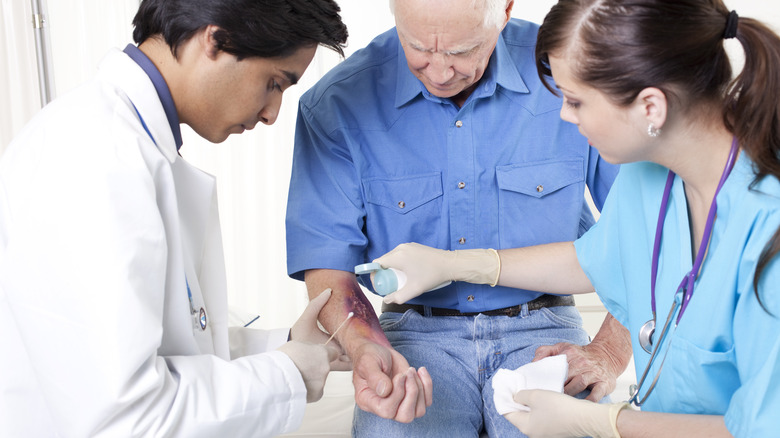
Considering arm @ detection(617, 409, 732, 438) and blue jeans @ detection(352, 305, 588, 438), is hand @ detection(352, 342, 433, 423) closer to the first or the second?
blue jeans @ detection(352, 305, 588, 438)

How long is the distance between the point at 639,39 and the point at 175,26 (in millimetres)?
826

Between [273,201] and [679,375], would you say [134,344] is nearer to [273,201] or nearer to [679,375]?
[679,375]

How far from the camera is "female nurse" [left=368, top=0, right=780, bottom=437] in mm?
1114

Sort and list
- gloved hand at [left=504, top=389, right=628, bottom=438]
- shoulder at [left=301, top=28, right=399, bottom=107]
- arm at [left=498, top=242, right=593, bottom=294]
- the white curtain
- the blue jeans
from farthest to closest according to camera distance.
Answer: the white curtain < shoulder at [left=301, top=28, right=399, bottom=107] < arm at [left=498, top=242, right=593, bottom=294] < the blue jeans < gloved hand at [left=504, top=389, right=628, bottom=438]

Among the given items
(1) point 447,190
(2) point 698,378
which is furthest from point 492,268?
(2) point 698,378

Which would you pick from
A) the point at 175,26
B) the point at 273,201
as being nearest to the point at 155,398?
the point at 175,26

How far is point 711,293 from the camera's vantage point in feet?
3.91

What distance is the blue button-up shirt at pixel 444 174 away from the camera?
192 centimetres

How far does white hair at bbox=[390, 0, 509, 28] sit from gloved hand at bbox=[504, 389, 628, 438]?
34.9 inches

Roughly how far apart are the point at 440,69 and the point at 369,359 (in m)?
0.72

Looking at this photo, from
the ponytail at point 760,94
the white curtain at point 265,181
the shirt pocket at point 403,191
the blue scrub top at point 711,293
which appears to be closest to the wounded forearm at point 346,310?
the shirt pocket at point 403,191

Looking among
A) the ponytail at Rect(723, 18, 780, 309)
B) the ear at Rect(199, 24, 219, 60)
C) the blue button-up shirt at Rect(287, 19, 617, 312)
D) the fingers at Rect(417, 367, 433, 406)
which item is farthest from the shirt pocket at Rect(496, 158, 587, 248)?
the ear at Rect(199, 24, 219, 60)

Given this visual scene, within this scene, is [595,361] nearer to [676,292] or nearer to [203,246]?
[676,292]

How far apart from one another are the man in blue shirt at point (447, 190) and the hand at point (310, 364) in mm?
307
